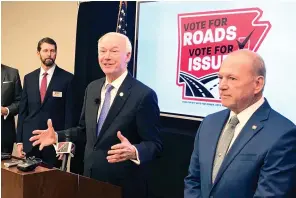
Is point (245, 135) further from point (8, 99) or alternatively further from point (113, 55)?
point (8, 99)

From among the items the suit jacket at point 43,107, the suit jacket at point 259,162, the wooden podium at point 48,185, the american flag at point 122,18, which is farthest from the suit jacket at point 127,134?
the american flag at point 122,18

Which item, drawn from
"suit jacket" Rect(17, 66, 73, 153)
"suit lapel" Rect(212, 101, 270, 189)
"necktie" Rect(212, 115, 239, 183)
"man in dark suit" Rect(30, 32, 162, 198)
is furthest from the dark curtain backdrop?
"suit lapel" Rect(212, 101, 270, 189)

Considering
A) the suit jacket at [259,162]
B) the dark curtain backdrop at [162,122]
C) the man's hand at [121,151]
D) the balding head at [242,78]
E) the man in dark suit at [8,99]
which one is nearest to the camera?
the suit jacket at [259,162]

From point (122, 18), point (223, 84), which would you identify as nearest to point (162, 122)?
point (122, 18)

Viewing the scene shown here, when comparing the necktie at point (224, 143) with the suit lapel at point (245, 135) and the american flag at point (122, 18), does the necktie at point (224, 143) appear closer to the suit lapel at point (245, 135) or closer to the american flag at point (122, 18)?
the suit lapel at point (245, 135)

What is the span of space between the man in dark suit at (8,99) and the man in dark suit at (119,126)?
1550mm

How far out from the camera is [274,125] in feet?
5.43

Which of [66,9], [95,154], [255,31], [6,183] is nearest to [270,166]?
[95,154]

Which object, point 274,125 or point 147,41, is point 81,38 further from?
point 274,125

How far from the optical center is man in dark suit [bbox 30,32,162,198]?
220 cm

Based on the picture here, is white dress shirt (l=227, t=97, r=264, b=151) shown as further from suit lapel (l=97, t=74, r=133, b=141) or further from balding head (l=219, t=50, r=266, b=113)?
suit lapel (l=97, t=74, r=133, b=141)

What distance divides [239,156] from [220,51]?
139 centimetres

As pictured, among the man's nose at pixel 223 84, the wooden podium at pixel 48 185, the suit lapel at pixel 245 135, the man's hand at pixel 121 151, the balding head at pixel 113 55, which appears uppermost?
the balding head at pixel 113 55

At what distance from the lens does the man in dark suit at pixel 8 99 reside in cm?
365
